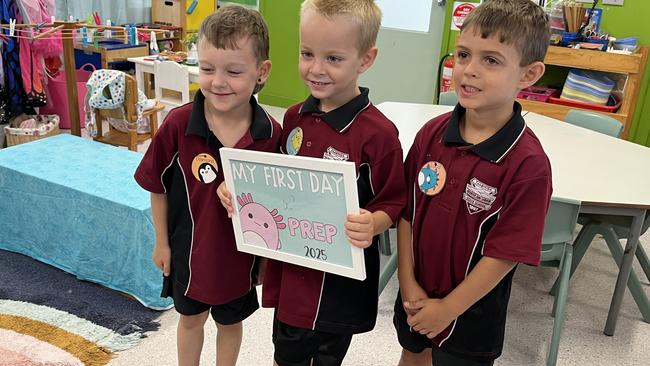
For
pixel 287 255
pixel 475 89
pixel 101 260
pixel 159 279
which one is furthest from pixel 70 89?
pixel 475 89

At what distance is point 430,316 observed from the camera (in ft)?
4.04

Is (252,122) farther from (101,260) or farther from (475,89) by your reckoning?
(101,260)

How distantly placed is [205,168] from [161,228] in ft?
0.78

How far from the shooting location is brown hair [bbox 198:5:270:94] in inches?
48.7

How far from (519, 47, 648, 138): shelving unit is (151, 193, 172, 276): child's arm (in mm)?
2930

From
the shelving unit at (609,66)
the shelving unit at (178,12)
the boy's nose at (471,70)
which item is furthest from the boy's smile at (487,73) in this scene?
the shelving unit at (178,12)

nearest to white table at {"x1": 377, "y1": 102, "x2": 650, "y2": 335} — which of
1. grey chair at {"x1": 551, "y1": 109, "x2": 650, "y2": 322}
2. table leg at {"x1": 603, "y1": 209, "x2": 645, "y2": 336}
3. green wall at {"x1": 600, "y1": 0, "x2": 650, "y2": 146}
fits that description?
table leg at {"x1": 603, "y1": 209, "x2": 645, "y2": 336}

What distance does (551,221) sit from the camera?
1.89 meters

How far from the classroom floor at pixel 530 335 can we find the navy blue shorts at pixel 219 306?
1.72 ft

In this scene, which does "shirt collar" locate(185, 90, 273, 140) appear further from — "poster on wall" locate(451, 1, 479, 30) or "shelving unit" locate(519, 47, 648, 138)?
"poster on wall" locate(451, 1, 479, 30)

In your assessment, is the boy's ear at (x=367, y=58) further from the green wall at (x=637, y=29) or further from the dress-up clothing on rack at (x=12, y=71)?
the green wall at (x=637, y=29)

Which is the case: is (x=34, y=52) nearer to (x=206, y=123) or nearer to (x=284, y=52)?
(x=284, y=52)

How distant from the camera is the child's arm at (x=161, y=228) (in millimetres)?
1409

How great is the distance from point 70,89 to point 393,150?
2.74 metres
